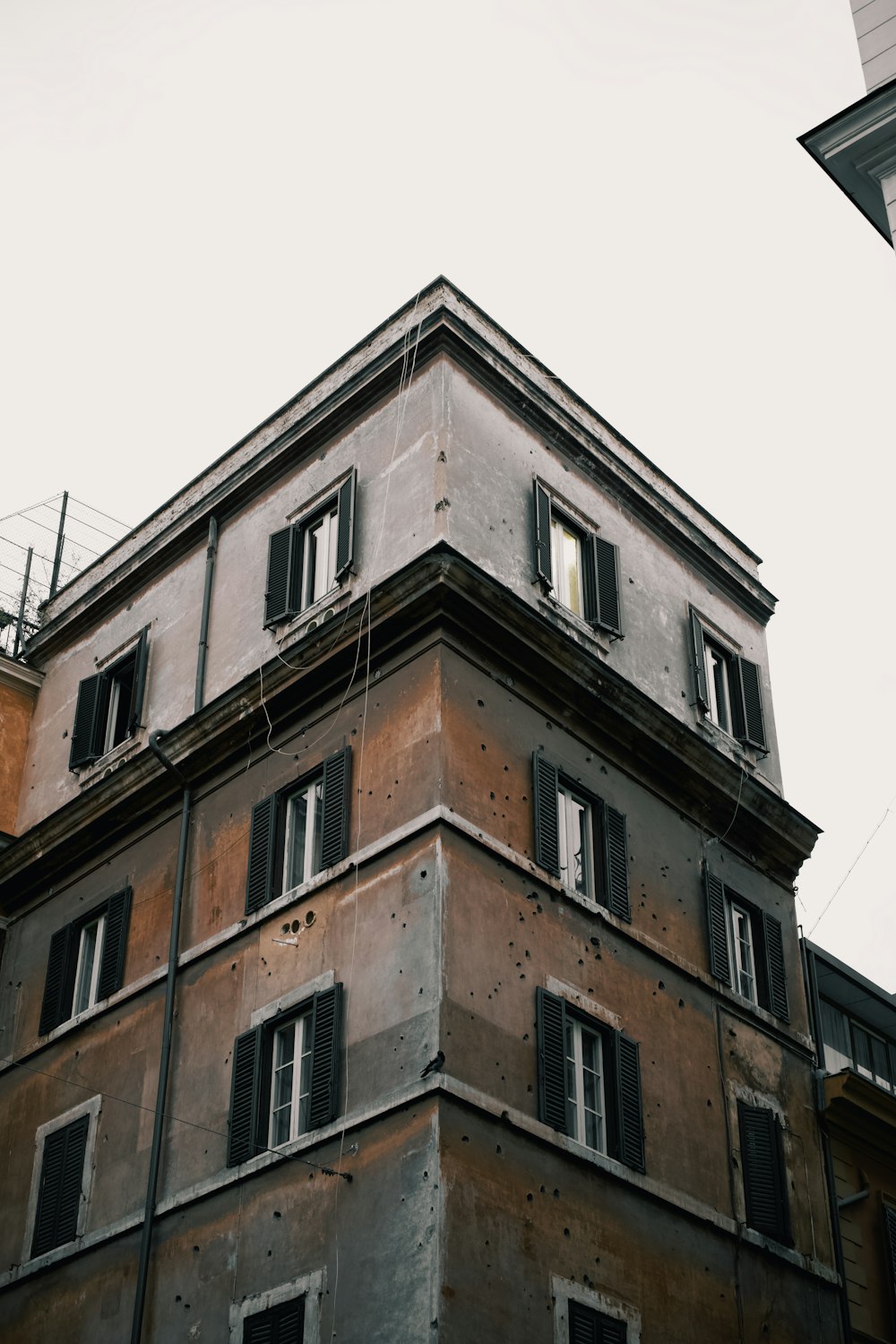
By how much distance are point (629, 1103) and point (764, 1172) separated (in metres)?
3.15

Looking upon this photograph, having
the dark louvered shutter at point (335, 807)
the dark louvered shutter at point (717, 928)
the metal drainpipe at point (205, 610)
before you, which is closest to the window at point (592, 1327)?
the dark louvered shutter at point (717, 928)

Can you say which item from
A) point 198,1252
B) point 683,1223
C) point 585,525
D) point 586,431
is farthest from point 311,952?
point 586,431

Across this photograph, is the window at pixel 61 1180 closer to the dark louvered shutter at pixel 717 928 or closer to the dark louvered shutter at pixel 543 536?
the dark louvered shutter at pixel 717 928

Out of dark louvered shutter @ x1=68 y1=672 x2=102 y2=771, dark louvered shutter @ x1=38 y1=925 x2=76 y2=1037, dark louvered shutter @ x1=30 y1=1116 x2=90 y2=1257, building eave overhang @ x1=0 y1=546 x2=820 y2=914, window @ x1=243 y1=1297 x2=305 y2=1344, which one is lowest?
window @ x1=243 y1=1297 x2=305 y2=1344

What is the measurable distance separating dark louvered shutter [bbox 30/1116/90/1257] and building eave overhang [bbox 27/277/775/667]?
10069 mm

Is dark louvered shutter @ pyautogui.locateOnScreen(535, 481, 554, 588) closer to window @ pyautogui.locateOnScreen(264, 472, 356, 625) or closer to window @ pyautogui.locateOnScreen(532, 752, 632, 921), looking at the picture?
window @ pyautogui.locateOnScreen(264, 472, 356, 625)

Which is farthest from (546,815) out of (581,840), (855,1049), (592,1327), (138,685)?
(855,1049)

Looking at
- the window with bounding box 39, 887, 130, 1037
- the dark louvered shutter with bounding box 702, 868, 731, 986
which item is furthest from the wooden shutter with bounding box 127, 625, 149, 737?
the dark louvered shutter with bounding box 702, 868, 731, 986

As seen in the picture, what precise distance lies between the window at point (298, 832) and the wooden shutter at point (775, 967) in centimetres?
769

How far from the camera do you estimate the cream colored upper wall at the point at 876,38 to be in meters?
21.4

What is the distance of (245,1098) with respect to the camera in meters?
21.5

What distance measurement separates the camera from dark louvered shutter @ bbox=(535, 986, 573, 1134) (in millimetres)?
20609

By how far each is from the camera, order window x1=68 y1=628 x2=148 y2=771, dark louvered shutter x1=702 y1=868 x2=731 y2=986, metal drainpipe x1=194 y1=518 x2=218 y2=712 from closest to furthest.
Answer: dark louvered shutter x1=702 y1=868 x2=731 y2=986
metal drainpipe x1=194 y1=518 x2=218 y2=712
window x1=68 y1=628 x2=148 y2=771

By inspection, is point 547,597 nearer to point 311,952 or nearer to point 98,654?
point 311,952
